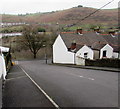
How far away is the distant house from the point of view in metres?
29.9

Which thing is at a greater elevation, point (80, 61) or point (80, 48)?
point (80, 48)

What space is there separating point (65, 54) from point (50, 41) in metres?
27.6

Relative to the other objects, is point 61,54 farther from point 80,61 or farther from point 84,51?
point 80,61

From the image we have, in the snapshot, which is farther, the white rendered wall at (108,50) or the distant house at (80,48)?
the white rendered wall at (108,50)

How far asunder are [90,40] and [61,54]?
7.92 m

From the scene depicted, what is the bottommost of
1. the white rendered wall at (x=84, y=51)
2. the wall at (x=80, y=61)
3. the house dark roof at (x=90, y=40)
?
the wall at (x=80, y=61)

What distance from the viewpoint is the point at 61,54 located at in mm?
33250

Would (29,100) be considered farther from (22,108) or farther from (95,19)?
(95,19)

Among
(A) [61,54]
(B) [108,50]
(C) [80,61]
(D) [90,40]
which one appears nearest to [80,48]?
(C) [80,61]

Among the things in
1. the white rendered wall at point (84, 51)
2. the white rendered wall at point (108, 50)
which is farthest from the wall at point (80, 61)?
the white rendered wall at point (108, 50)

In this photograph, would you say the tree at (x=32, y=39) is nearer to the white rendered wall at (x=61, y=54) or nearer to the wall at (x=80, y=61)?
the white rendered wall at (x=61, y=54)

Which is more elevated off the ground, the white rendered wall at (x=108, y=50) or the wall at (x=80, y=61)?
the white rendered wall at (x=108, y=50)

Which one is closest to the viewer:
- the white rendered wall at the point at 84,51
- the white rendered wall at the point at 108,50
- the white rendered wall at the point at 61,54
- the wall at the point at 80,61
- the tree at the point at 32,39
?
the wall at the point at 80,61

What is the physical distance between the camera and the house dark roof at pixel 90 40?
108 feet
